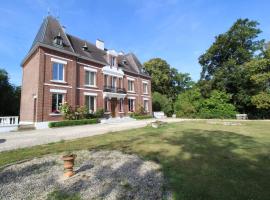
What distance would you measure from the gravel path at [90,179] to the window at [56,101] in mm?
12829

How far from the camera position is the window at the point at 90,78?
22156mm

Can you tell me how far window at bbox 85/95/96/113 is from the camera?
71.6ft

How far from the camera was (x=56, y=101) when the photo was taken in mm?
18547

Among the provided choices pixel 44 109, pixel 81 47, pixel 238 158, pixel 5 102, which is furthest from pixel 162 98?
pixel 238 158

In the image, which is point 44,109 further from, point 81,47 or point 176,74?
point 176,74

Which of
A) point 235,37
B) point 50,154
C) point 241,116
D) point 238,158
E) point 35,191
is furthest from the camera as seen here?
point 235,37

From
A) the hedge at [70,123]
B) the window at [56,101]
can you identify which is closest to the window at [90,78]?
the window at [56,101]

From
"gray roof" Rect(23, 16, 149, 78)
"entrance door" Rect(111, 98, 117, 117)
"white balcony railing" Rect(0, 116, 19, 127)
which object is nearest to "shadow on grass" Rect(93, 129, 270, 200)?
"white balcony railing" Rect(0, 116, 19, 127)

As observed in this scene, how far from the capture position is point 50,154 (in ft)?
23.1

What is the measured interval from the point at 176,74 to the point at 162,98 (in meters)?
12.7

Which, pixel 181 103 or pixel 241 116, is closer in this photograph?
pixel 241 116

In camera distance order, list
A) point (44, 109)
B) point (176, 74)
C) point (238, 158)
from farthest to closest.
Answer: point (176, 74)
point (44, 109)
point (238, 158)

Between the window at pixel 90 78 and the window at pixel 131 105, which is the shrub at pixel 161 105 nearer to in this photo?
the window at pixel 131 105

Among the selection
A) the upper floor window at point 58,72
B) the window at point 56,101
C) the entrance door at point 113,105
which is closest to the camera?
the window at point 56,101
